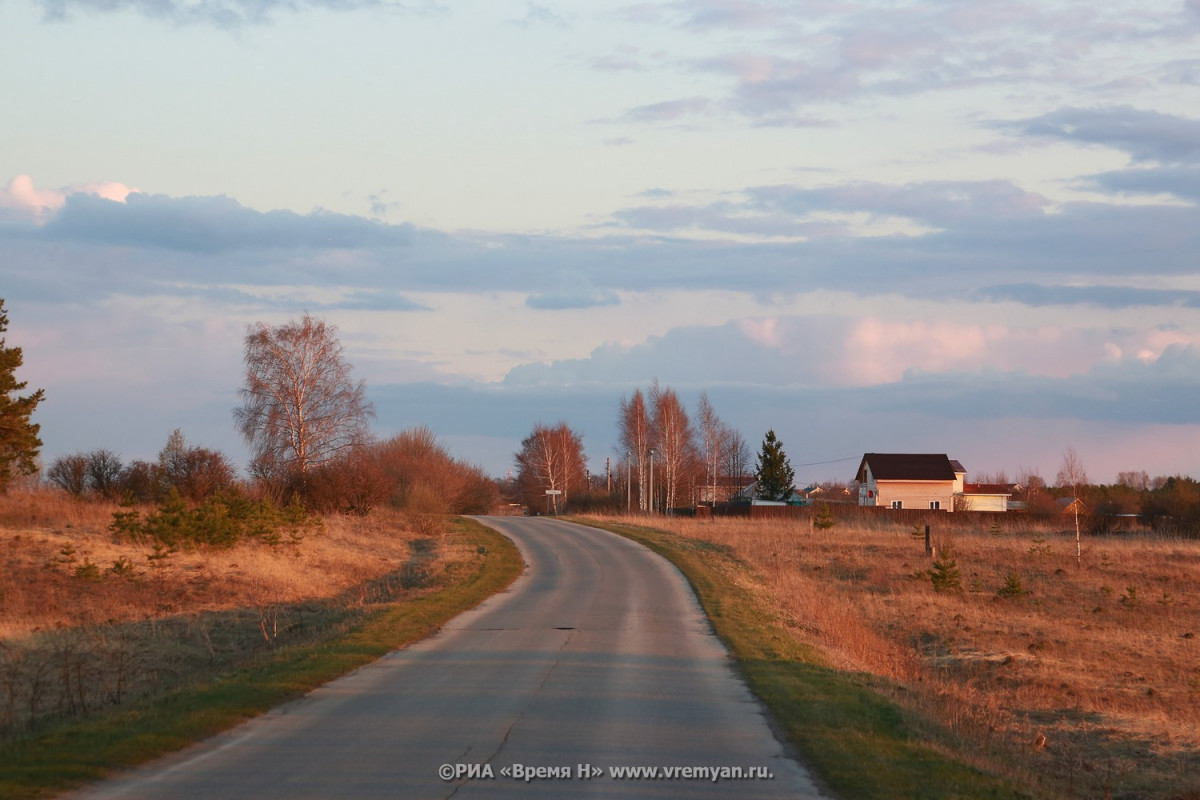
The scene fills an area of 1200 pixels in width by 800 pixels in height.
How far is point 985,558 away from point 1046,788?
37.7m

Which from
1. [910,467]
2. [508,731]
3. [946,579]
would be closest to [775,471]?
[910,467]

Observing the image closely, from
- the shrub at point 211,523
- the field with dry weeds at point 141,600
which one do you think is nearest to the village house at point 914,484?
the field with dry weeds at point 141,600

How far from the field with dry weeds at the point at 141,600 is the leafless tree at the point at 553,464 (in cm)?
6554

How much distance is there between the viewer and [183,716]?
9.89 metres

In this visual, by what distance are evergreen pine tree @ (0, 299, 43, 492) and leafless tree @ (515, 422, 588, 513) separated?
220 feet

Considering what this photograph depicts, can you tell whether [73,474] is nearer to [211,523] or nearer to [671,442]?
[211,523]

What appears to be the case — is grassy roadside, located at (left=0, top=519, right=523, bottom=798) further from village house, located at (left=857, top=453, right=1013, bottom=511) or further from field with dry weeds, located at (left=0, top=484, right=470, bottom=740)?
village house, located at (left=857, top=453, right=1013, bottom=511)

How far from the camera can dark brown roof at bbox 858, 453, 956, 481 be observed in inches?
3519

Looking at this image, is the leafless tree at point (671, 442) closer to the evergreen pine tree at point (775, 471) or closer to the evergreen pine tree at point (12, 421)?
the evergreen pine tree at point (775, 471)

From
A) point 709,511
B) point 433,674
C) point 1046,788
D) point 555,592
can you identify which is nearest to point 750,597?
point 555,592

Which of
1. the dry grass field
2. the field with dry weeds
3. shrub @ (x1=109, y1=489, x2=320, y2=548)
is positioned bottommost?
the dry grass field

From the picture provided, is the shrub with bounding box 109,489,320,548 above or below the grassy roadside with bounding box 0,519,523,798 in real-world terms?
above

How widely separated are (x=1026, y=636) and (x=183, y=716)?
915 inches

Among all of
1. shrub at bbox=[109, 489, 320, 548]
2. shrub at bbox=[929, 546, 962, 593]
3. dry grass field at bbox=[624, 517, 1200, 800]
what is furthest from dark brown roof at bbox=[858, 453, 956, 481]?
shrub at bbox=[109, 489, 320, 548]
